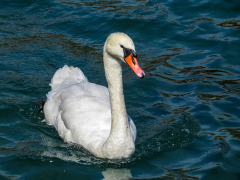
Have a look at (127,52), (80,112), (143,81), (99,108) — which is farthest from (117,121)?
(143,81)

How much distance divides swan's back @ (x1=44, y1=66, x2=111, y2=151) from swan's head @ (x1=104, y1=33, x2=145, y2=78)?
1.54 metres

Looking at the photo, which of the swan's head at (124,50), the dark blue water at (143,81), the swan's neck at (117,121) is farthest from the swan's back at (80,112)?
the swan's head at (124,50)

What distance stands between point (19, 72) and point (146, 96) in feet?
9.88

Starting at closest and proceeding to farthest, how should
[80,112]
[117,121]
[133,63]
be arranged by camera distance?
1. [133,63]
2. [117,121]
3. [80,112]

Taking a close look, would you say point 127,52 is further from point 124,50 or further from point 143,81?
point 143,81

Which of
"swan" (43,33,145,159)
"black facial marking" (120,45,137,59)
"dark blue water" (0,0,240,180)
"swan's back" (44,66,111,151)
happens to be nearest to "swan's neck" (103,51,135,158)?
"swan" (43,33,145,159)

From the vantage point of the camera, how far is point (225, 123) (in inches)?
332

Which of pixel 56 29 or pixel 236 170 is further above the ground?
pixel 56 29

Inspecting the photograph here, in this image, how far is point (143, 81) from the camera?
10.4 m

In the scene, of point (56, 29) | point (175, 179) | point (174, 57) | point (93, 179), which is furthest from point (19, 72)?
point (175, 179)

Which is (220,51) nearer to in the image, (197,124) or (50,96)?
(197,124)

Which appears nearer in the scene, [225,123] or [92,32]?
[225,123]

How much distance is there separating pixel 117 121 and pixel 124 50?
1.25m

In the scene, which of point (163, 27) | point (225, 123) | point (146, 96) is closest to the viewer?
point (225, 123)
